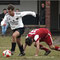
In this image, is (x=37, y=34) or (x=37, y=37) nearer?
(x=37, y=37)

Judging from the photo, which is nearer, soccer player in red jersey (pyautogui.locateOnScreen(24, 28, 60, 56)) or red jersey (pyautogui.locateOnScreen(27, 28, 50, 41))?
soccer player in red jersey (pyautogui.locateOnScreen(24, 28, 60, 56))

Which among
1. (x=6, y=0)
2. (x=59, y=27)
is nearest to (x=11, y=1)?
(x=6, y=0)

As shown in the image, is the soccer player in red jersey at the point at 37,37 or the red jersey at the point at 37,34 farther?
the red jersey at the point at 37,34

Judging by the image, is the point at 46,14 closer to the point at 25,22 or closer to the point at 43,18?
the point at 43,18

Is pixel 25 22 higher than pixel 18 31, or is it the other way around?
pixel 18 31

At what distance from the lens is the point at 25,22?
23391 mm

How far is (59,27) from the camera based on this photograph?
81.6ft

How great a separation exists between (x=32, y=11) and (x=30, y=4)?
540 millimetres

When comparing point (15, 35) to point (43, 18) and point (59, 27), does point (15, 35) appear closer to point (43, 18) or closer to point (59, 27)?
point (43, 18)

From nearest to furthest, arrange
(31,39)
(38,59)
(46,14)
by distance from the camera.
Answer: (38,59) < (31,39) < (46,14)

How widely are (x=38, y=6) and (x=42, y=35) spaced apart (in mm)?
12005

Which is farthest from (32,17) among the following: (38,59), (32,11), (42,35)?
(38,59)

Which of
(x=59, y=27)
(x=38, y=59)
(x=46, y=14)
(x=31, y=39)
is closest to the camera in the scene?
(x=38, y=59)

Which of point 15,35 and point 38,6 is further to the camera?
point 38,6
